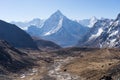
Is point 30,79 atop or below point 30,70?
below

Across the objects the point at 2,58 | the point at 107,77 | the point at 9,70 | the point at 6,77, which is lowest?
the point at 107,77

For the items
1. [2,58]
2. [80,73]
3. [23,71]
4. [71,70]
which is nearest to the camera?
[80,73]

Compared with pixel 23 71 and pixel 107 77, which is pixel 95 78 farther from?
pixel 23 71

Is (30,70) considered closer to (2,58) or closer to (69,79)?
(2,58)

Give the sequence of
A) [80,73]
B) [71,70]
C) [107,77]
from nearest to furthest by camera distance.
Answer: [107,77] → [80,73] → [71,70]

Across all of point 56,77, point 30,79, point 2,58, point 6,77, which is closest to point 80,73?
point 56,77

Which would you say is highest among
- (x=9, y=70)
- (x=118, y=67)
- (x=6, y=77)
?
(x=9, y=70)

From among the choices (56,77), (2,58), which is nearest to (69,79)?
(56,77)

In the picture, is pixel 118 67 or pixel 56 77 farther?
pixel 56 77

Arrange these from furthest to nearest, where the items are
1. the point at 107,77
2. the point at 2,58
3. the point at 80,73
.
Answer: the point at 2,58
the point at 80,73
the point at 107,77
